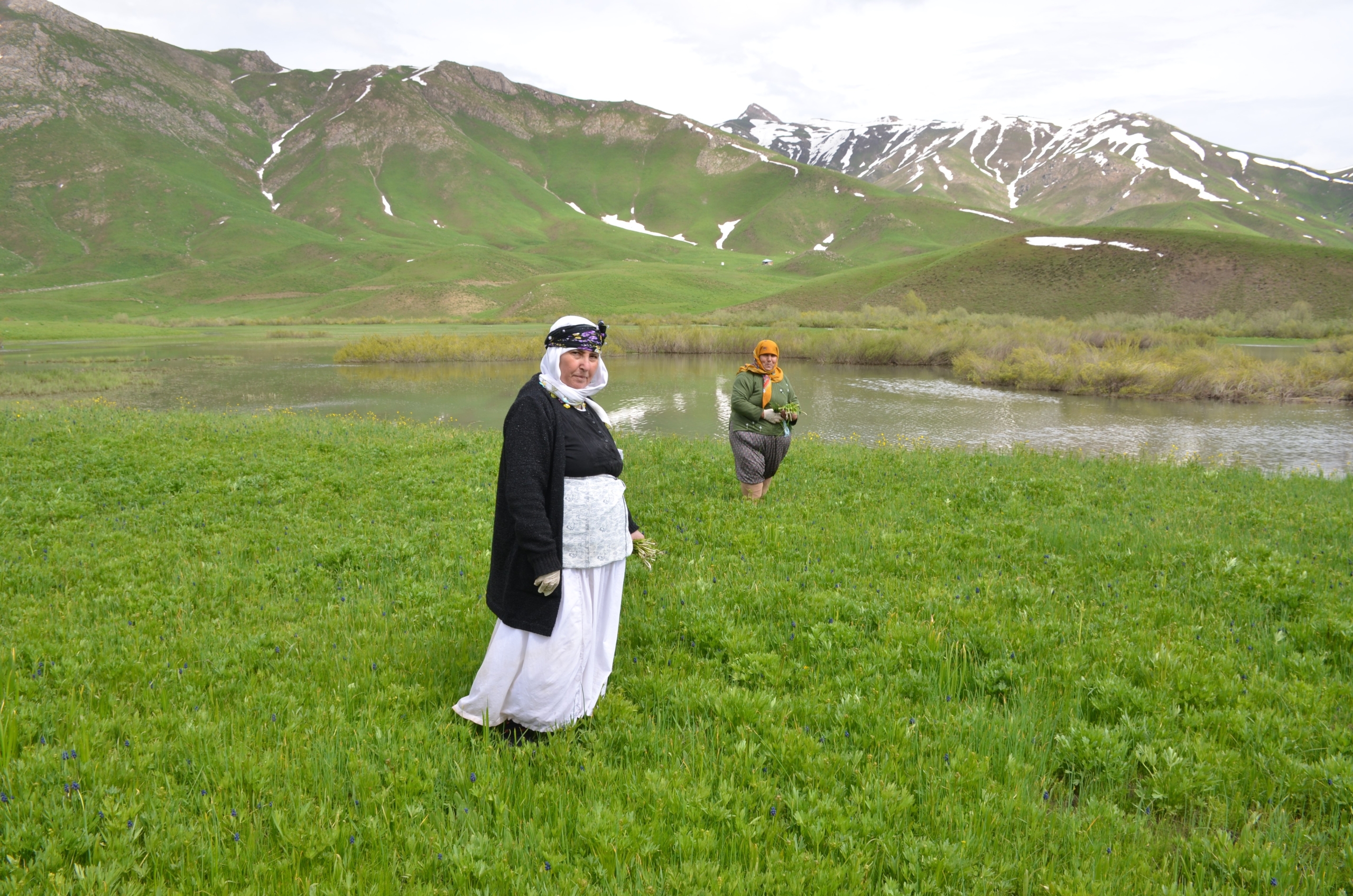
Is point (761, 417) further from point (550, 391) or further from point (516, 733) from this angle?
point (516, 733)

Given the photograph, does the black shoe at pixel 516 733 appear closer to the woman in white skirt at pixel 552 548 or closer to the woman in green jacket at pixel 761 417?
the woman in white skirt at pixel 552 548

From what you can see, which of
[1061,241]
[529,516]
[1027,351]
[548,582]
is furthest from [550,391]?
[1061,241]

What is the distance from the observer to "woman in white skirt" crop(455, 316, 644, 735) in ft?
15.7

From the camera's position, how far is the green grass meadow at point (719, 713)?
3.63 metres

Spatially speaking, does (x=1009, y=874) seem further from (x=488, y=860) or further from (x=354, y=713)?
(x=354, y=713)

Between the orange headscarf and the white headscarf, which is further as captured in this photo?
the orange headscarf

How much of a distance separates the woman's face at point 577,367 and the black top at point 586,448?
0.21 meters

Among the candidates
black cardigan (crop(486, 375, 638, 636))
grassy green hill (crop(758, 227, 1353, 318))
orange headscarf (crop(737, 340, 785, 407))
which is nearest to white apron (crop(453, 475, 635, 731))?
black cardigan (crop(486, 375, 638, 636))

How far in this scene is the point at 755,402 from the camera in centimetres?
1157

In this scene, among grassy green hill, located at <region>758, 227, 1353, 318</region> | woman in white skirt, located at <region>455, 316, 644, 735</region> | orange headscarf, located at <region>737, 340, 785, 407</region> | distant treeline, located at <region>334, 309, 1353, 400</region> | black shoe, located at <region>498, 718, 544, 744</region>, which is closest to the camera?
woman in white skirt, located at <region>455, 316, 644, 735</region>

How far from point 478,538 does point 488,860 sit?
655 centimetres

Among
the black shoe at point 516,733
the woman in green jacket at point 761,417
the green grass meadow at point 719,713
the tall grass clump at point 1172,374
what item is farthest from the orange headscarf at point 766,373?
the tall grass clump at point 1172,374

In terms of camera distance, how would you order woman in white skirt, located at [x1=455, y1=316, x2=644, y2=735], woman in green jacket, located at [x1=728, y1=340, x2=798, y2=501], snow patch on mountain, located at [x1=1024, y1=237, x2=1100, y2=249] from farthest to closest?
snow patch on mountain, located at [x1=1024, y1=237, x2=1100, y2=249]
woman in green jacket, located at [x1=728, y1=340, x2=798, y2=501]
woman in white skirt, located at [x1=455, y1=316, x2=644, y2=735]

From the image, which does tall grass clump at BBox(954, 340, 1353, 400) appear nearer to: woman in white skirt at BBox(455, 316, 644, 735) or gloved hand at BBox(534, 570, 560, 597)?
woman in white skirt at BBox(455, 316, 644, 735)
